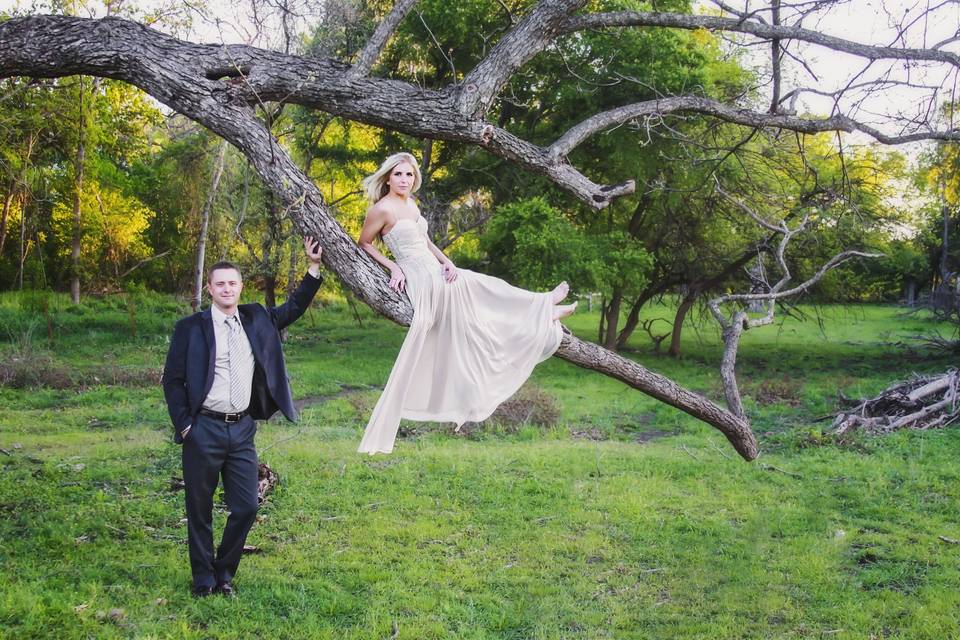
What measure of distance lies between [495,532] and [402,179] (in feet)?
11.6

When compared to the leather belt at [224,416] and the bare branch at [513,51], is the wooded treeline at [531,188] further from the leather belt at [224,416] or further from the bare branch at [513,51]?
the leather belt at [224,416]

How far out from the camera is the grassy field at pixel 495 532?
6051mm

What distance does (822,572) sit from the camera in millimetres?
7156

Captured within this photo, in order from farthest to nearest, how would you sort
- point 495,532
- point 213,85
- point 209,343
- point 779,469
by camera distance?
point 779,469 < point 495,532 < point 213,85 < point 209,343

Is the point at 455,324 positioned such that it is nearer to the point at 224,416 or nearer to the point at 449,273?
the point at 449,273

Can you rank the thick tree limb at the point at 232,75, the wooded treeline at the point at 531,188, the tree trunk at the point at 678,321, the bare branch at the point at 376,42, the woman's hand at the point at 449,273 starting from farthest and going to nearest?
1. the tree trunk at the point at 678,321
2. the wooded treeline at the point at 531,188
3. the bare branch at the point at 376,42
4. the woman's hand at the point at 449,273
5. the thick tree limb at the point at 232,75

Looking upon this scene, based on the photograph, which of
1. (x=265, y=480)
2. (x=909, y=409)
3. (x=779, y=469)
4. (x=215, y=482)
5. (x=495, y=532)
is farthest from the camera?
(x=909, y=409)

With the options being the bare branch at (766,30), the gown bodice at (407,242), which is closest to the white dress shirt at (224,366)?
the gown bodice at (407,242)

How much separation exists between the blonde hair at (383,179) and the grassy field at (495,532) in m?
2.93

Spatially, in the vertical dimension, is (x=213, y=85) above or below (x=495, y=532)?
above

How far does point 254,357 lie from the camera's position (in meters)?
5.83

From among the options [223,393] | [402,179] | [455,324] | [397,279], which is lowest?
[223,393]

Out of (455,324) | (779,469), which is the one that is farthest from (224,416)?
(779,469)

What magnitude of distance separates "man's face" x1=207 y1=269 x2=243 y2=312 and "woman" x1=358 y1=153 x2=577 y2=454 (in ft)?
2.90
